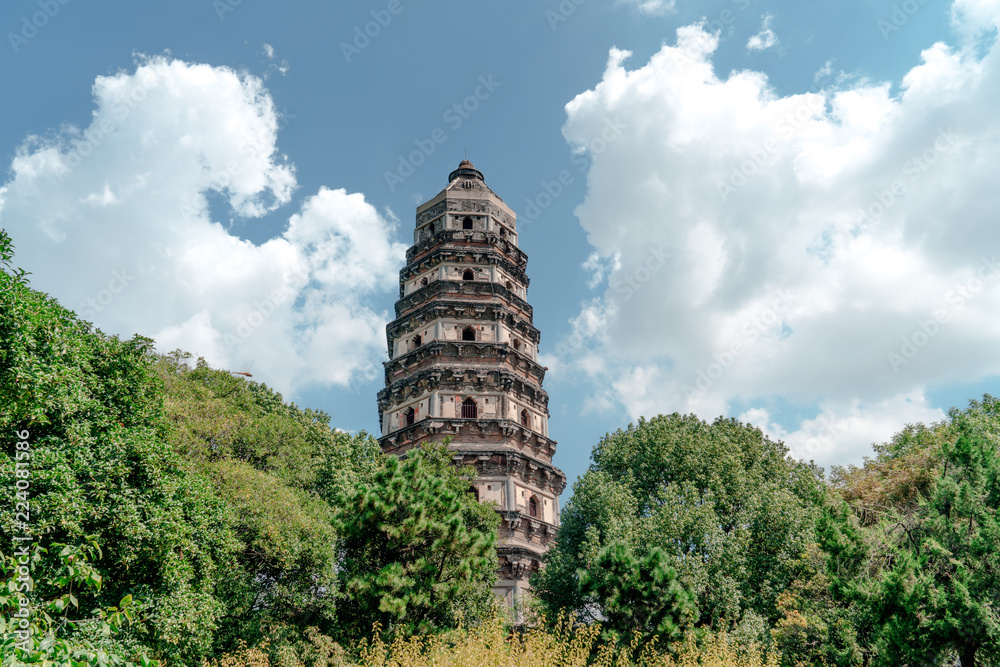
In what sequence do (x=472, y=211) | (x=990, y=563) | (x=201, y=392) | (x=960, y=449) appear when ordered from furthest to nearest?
(x=472, y=211)
(x=201, y=392)
(x=960, y=449)
(x=990, y=563)

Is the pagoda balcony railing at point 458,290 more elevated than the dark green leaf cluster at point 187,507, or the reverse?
the pagoda balcony railing at point 458,290

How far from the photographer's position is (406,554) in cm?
1645

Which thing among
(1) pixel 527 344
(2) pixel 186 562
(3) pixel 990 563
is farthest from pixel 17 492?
(1) pixel 527 344

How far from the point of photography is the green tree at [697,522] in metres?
20.5

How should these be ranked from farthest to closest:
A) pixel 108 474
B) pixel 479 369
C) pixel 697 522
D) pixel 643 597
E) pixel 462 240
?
pixel 462 240
pixel 479 369
pixel 697 522
pixel 643 597
pixel 108 474

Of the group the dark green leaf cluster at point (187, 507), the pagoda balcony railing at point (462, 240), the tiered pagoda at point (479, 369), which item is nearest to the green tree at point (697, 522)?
the tiered pagoda at point (479, 369)

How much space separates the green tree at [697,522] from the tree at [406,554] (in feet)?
11.4

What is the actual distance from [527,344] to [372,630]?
17.6m

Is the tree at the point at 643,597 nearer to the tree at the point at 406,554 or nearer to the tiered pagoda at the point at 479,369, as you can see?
the tree at the point at 406,554

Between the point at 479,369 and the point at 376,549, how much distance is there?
12.9 m

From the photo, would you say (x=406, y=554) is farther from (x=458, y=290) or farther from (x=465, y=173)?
(x=465, y=173)

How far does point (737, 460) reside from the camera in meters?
26.8

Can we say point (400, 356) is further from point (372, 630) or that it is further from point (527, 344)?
point (372, 630)

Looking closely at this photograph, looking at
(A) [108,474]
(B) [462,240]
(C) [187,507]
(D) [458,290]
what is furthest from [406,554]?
(B) [462,240]
